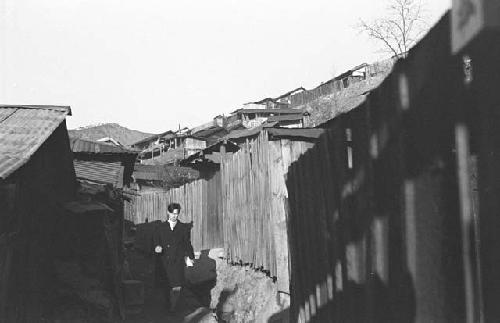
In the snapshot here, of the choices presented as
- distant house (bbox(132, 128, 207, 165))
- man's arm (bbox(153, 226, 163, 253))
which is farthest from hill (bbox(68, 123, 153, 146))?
man's arm (bbox(153, 226, 163, 253))

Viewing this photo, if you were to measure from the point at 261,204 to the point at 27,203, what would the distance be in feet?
12.0

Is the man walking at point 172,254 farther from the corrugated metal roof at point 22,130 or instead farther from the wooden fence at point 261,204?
the corrugated metal roof at point 22,130

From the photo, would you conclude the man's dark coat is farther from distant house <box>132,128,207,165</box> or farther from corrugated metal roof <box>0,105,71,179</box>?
distant house <box>132,128,207,165</box>

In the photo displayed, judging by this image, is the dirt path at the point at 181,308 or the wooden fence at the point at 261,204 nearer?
the wooden fence at the point at 261,204

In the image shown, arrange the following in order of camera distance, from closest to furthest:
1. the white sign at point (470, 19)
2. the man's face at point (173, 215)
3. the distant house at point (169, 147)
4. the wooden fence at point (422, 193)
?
the white sign at point (470, 19) < the wooden fence at point (422, 193) < the man's face at point (173, 215) < the distant house at point (169, 147)

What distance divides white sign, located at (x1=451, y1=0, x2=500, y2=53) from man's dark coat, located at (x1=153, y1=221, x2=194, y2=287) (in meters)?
7.49

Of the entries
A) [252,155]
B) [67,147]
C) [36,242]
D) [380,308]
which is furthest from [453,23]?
[67,147]

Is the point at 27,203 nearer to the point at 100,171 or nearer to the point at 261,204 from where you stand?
the point at 261,204

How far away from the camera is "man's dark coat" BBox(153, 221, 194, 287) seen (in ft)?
28.7

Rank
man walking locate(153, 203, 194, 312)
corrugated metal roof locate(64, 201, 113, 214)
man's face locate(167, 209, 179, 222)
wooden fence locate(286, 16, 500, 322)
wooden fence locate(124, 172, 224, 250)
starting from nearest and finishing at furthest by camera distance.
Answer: wooden fence locate(286, 16, 500, 322) < man walking locate(153, 203, 194, 312) < man's face locate(167, 209, 179, 222) < corrugated metal roof locate(64, 201, 113, 214) < wooden fence locate(124, 172, 224, 250)

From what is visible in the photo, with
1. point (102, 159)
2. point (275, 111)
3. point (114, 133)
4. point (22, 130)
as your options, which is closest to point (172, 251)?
point (22, 130)

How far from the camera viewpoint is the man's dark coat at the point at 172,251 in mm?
8734

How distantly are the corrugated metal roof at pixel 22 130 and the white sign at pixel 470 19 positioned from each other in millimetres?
4808

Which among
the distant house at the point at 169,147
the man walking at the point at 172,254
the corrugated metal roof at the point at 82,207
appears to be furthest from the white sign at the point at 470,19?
the distant house at the point at 169,147
